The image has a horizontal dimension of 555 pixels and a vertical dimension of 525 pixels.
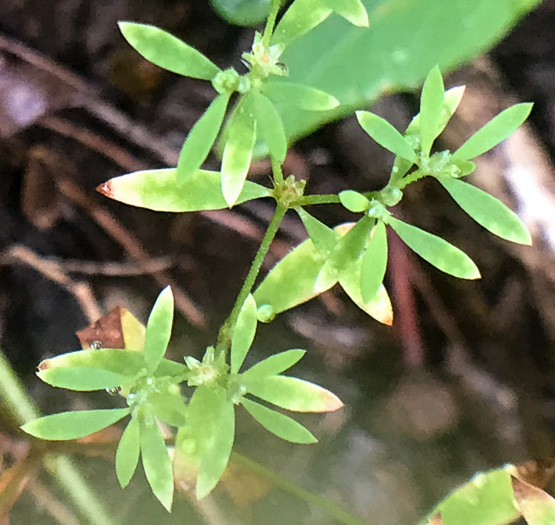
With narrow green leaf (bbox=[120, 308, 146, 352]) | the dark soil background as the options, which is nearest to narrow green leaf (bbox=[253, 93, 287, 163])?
narrow green leaf (bbox=[120, 308, 146, 352])

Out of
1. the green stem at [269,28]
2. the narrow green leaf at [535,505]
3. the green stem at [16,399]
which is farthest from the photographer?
the green stem at [16,399]

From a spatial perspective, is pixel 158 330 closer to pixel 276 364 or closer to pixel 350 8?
pixel 276 364

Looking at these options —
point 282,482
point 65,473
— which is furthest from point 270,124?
point 65,473

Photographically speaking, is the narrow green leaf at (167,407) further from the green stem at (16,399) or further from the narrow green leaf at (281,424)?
the green stem at (16,399)

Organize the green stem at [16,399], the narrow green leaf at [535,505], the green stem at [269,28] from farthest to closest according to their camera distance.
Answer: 1. the green stem at [16,399]
2. the narrow green leaf at [535,505]
3. the green stem at [269,28]

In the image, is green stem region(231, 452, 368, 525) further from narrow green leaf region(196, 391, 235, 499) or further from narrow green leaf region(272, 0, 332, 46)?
narrow green leaf region(272, 0, 332, 46)

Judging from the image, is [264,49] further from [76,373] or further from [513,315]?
[513,315]

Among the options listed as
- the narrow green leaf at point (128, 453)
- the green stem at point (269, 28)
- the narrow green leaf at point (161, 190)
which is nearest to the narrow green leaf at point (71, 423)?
the narrow green leaf at point (128, 453)
